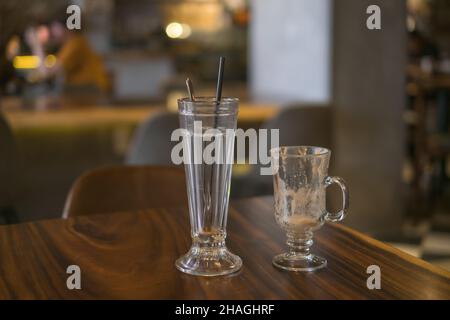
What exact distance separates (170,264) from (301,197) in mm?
211

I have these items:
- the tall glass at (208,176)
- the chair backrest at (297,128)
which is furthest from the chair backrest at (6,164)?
the tall glass at (208,176)

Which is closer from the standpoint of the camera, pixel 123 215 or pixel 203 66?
pixel 123 215

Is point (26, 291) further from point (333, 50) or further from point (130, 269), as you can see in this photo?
point (333, 50)

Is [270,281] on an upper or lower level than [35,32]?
lower

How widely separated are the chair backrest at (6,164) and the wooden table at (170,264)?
138 cm

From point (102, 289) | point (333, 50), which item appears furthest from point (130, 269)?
point (333, 50)

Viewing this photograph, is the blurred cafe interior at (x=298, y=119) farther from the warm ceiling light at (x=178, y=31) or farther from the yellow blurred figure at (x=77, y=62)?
the warm ceiling light at (x=178, y=31)

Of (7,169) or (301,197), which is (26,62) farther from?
(301,197)

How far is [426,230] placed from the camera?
3.60 metres

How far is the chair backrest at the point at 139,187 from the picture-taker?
4.99ft

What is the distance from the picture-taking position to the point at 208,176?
91cm

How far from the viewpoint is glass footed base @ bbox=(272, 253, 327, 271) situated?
0.89 metres
